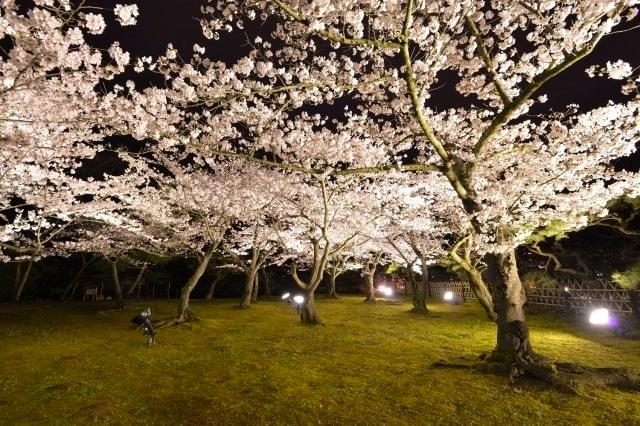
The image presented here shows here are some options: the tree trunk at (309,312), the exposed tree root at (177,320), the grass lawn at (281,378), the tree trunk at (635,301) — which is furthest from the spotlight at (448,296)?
the exposed tree root at (177,320)

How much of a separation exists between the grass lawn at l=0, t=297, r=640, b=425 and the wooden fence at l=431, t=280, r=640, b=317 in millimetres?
1786

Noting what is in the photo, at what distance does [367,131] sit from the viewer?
45.6ft

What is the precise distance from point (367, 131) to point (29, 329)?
14772mm

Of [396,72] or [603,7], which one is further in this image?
[396,72]

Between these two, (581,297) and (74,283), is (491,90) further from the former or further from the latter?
(74,283)

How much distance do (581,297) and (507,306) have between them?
39.3 feet

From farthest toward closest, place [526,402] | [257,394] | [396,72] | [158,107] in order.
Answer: [158,107]
[396,72]
[257,394]
[526,402]

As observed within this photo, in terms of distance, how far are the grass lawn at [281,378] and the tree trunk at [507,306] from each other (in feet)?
3.17

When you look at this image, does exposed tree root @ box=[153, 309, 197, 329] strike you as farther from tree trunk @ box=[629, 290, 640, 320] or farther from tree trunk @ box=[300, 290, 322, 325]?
tree trunk @ box=[629, 290, 640, 320]

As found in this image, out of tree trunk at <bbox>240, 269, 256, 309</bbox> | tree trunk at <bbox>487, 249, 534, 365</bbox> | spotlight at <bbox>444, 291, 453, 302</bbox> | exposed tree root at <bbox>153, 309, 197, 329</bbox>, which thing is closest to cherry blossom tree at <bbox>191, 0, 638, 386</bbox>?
tree trunk at <bbox>487, 249, 534, 365</bbox>

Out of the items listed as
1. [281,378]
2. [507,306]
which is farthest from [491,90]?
[281,378]

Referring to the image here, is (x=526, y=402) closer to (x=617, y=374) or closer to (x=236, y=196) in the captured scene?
(x=617, y=374)

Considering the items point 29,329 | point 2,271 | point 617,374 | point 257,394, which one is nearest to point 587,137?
point 617,374

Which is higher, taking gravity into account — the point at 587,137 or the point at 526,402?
the point at 587,137
